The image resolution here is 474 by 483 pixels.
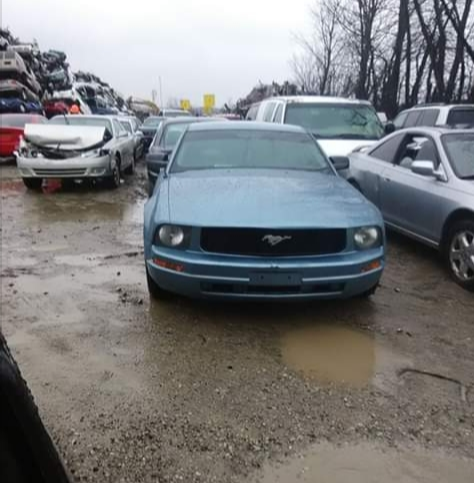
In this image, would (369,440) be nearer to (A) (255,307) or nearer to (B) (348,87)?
(A) (255,307)

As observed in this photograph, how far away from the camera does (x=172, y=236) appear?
391cm

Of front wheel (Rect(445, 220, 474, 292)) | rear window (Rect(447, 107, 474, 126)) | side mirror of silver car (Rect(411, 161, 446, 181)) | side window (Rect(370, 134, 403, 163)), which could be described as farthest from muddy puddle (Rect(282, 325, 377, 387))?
rear window (Rect(447, 107, 474, 126))

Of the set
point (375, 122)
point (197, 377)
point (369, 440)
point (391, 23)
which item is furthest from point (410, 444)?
point (391, 23)

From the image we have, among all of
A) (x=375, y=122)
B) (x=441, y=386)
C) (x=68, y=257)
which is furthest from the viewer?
(x=375, y=122)

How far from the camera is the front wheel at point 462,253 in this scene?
4898mm

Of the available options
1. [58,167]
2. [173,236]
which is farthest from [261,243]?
[58,167]

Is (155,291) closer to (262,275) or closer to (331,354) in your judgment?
(262,275)

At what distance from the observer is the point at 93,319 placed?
419 cm

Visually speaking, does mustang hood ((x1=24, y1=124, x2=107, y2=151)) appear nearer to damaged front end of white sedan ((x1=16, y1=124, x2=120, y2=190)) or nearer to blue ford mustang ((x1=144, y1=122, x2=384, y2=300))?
damaged front end of white sedan ((x1=16, y1=124, x2=120, y2=190))

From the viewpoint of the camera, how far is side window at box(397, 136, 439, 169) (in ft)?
19.3

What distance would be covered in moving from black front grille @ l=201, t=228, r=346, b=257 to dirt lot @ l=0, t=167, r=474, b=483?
611 millimetres

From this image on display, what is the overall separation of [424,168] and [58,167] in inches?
273

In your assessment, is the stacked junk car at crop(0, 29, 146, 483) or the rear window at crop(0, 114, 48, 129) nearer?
the stacked junk car at crop(0, 29, 146, 483)

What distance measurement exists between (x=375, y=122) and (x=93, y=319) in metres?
7.01
